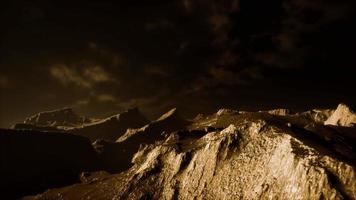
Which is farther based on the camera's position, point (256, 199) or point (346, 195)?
point (256, 199)

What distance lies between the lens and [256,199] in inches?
6531

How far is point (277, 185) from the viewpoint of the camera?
529ft

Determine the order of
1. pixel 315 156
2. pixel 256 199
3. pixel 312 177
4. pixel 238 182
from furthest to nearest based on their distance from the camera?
1. pixel 238 182
2. pixel 256 199
3. pixel 315 156
4. pixel 312 177

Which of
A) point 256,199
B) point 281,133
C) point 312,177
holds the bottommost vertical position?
point 256,199

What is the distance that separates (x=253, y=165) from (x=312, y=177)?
4448 centimetres

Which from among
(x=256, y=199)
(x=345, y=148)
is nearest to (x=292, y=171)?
(x=256, y=199)

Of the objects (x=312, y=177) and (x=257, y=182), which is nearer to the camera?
(x=312, y=177)

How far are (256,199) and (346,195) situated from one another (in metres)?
40.0

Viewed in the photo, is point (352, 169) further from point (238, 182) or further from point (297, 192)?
point (238, 182)

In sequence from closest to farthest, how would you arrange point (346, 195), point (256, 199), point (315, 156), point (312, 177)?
point (346, 195), point (312, 177), point (315, 156), point (256, 199)

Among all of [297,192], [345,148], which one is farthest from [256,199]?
[345,148]

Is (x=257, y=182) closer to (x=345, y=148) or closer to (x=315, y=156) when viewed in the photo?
(x=315, y=156)

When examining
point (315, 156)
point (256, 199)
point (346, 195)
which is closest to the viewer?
point (346, 195)

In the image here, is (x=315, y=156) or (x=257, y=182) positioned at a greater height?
(x=315, y=156)
